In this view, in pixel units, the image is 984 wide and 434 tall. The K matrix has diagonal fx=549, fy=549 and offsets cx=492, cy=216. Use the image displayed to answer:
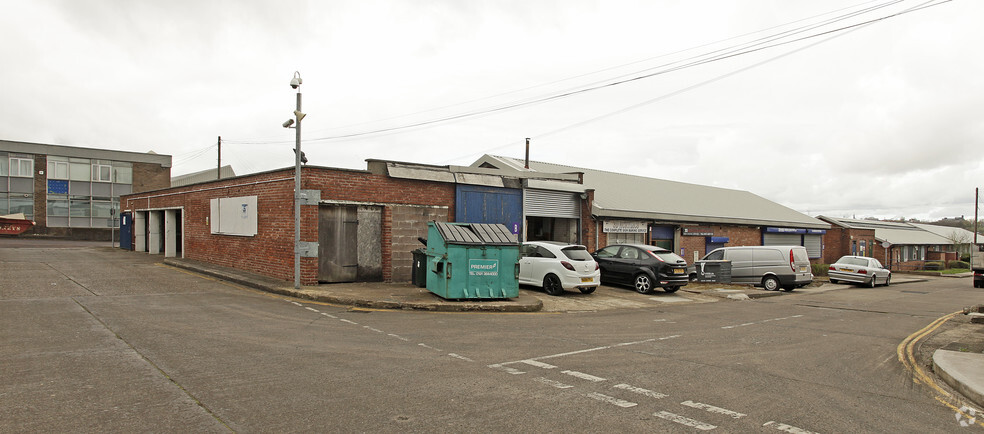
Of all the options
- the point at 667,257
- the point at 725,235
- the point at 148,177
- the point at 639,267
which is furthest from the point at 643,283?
the point at 148,177

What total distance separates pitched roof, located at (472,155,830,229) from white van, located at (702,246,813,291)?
447cm

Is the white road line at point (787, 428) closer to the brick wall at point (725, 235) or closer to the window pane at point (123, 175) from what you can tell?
the brick wall at point (725, 235)

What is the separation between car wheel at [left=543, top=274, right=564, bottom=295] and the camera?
1499 cm

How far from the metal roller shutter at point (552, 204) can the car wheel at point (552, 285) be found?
4.81 metres

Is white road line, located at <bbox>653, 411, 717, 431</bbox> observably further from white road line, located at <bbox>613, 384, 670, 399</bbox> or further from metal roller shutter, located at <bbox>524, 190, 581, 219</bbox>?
metal roller shutter, located at <bbox>524, 190, 581, 219</bbox>

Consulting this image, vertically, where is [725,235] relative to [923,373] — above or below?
above

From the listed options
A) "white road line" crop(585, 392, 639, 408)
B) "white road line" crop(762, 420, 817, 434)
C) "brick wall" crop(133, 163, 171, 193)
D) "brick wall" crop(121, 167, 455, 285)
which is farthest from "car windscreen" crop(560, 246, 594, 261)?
"brick wall" crop(133, 163, 171, 193)

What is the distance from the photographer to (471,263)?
1243 centimetres

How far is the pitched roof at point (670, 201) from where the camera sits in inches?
979

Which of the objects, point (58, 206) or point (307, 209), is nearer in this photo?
point (307, 209)

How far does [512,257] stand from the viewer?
12.9 metres

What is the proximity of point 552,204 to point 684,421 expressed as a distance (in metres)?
16.0

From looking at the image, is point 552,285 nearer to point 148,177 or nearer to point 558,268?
point 558,268

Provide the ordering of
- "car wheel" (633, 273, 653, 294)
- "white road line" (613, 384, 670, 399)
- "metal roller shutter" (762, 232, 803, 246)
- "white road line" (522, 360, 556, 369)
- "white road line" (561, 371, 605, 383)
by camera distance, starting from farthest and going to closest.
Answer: "metal roller shutter" (762, 232, 803, 246), "car wheel" (633, 273, 653, 294), "white road line" (522, 360, 556, 369), "white road line" (561, 371, 605, 383), "white road line" (613, 384, 670, 399)
